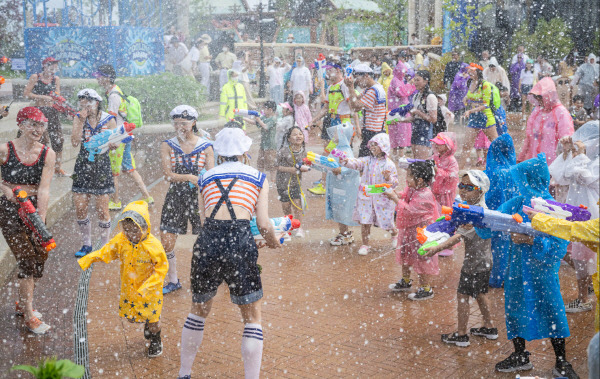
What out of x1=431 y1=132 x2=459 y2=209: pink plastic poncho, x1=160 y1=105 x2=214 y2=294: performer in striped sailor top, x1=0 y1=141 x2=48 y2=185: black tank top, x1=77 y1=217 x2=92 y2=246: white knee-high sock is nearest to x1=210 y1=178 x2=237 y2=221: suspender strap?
x1=160 y1=105 x2=214 y2=294: performer in striped sailor top

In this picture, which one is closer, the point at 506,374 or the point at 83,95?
the point at 506,374

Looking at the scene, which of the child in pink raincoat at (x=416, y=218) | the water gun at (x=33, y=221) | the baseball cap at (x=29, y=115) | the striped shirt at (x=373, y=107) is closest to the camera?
the water gun at (x=33, y=221)

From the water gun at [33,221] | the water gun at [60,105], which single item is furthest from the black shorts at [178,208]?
the water gun at [60,105]

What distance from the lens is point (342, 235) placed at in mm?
8891

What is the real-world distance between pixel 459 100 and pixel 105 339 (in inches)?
446

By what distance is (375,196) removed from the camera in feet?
26.5

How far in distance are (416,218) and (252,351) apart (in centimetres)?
268

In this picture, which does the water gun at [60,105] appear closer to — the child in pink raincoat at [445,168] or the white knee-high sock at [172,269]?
the white knee-high sock at [172,269]

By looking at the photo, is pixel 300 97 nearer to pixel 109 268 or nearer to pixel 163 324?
pixel 109 268

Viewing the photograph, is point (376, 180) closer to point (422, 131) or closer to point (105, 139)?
point (105, 139)

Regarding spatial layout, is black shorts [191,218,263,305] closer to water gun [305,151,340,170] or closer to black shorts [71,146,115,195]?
water gun [305,151,340,170]

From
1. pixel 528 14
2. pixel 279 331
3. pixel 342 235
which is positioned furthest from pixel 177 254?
pixel 528 14

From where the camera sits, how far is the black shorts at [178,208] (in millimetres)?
6902

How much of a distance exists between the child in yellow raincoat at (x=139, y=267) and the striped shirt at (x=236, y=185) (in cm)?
80
